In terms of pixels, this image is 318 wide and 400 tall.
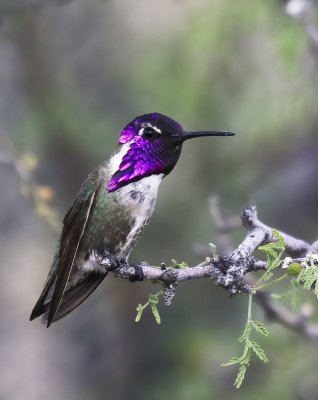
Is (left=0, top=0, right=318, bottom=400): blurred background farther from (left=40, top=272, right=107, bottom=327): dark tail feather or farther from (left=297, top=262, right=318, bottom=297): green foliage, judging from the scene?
(left=297, top=262, right=318, bottom=297): green foliage

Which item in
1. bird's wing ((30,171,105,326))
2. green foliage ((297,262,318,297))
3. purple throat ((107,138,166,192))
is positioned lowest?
green foliage ((297,262,318,297))

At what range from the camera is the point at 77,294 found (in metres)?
3.96

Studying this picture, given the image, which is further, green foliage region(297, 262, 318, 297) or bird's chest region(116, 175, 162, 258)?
bird's chest region(116, 175, 162, 258)

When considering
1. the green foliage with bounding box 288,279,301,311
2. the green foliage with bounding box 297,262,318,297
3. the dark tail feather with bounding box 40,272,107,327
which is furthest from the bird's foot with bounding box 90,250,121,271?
the green foliage with bounding box 297,262,318,297

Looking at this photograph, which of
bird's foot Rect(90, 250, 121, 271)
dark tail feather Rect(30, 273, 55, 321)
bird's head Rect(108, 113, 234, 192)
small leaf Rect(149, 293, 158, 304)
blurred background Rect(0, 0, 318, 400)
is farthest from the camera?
blurred background Rect(0, 0, 318, 400)

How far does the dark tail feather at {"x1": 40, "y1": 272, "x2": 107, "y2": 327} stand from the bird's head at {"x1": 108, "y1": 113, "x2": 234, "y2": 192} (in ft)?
1.68

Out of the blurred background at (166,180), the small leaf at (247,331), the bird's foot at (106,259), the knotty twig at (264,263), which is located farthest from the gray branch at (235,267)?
the blurred background at (166,180)

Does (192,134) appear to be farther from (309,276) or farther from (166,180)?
(166,180)

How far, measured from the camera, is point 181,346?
6047 mm

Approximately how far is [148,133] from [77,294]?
2.84ft

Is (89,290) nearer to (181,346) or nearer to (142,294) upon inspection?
(181,346)

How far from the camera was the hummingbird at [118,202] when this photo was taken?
11.8 ft

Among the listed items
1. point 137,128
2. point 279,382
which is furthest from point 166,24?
point 137,128

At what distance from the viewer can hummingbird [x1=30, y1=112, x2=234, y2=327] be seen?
11.8 feet
